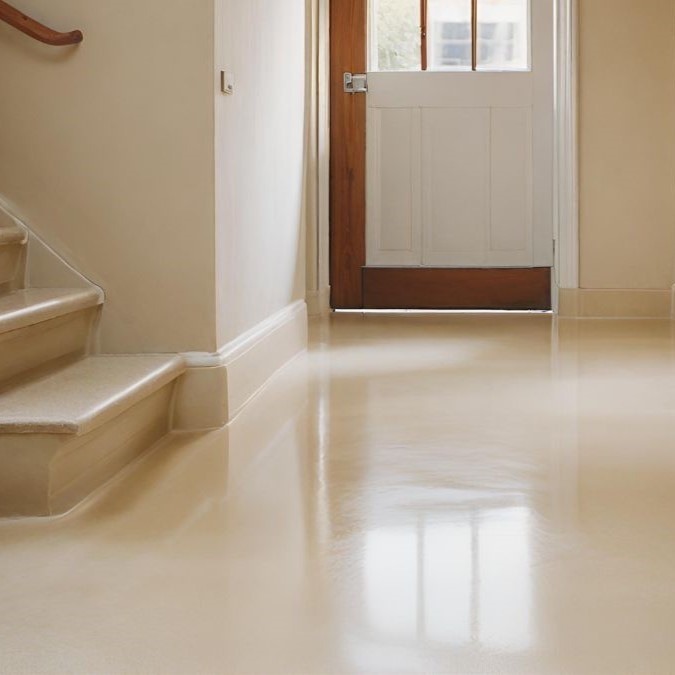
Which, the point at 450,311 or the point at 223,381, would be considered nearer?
the point at 223,381

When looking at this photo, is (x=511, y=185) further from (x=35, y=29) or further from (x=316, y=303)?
(x=35, y=29)

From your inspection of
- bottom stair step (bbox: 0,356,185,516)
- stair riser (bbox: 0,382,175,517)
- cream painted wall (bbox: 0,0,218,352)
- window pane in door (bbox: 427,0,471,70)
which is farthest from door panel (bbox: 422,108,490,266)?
stair riser (bbox: 0,382,175,517)

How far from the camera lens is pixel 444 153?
17.5 ft

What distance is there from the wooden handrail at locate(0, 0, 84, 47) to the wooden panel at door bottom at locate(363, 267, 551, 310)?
3.16 m

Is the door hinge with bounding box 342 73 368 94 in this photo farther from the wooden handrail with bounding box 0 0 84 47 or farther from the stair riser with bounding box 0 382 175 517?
the stair riser with bounding box 0 382 175 517

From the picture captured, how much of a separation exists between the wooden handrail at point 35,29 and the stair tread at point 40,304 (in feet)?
1.67

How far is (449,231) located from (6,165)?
10.4 feet

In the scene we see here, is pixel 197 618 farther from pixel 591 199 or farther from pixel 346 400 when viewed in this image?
pixel 591 199

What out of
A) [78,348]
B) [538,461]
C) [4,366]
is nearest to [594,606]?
[538,461]

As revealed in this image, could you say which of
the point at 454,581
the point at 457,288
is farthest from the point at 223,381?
the point at 457,288

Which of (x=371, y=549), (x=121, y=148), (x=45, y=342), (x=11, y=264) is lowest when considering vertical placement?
(x=371, y=549)

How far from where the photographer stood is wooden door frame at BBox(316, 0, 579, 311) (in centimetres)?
509

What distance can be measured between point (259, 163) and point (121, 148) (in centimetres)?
72

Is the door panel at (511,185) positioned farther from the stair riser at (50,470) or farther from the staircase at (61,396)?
the stair riser at (50,470)
